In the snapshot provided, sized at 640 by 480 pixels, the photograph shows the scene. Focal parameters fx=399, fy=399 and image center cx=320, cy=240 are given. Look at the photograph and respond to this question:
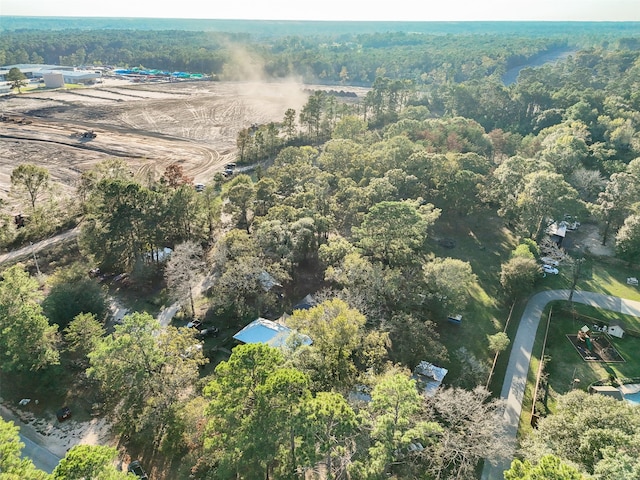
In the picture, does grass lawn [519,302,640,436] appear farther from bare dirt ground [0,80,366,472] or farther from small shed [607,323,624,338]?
bare dirt ground [0,80,366,472]

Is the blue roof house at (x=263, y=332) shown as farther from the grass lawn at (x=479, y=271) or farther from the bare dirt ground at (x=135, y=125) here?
the bare dirt ground at (x=135, y=125)

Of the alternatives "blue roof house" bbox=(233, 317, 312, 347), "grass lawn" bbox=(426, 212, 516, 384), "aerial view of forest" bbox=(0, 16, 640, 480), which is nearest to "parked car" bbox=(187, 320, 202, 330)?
"aerial view of forest" bbox=(0, 16, 640, 480)

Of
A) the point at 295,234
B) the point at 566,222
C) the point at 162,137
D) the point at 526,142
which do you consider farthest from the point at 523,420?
the point at 162,137

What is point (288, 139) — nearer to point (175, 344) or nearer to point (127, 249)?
point (127, 249)

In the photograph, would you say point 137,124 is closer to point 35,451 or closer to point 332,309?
point 35,451

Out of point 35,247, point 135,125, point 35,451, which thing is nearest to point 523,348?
point 35,451

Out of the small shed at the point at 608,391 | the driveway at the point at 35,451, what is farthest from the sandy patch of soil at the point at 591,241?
the driveway at the point at 35,451
